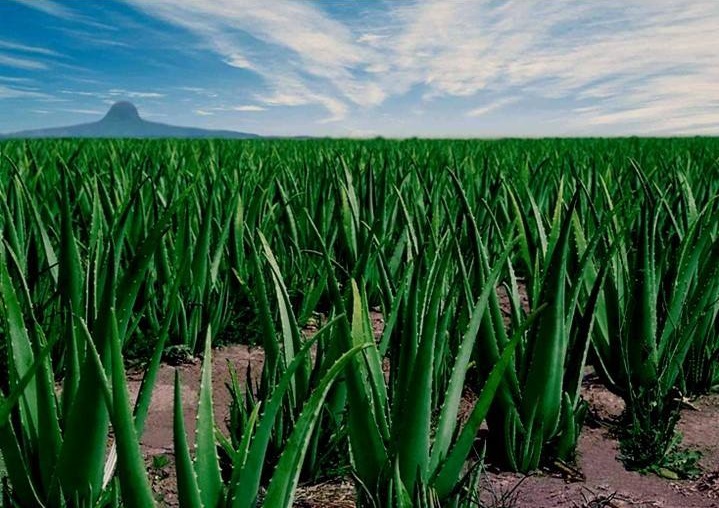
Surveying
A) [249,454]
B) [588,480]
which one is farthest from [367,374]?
[588,480]

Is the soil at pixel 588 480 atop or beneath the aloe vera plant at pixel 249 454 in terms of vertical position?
beneath

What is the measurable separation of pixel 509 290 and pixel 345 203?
2.42 feet

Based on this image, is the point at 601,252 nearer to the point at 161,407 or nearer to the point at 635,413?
the point at 635,413

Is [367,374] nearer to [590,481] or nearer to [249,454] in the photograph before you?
[249,454]

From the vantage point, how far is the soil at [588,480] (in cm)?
102

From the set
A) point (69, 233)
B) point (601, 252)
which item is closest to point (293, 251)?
point (601, 252)

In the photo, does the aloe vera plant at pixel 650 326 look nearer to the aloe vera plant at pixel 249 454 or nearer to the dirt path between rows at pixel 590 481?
the dirt path between rows at pixel 590 481

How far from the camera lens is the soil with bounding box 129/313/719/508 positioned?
1021 mm

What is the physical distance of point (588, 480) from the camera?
3.61ft

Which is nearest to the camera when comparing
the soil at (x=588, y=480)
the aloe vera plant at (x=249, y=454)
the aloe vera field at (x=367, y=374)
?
the aloe vera plant at (x=249, y=454)

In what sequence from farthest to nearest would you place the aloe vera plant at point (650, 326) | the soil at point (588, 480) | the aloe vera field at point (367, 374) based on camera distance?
1. the aloe vera plant at point (650, 326)
2. the soil at point (588, 480)
3. the aloe vera field at point (367, 374)

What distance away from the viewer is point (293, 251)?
6.62 feet

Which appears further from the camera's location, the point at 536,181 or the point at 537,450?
the point at 536,181

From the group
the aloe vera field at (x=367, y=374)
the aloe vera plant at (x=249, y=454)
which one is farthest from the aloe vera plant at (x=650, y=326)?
the aloe vera plant at (x=249, y=454)
